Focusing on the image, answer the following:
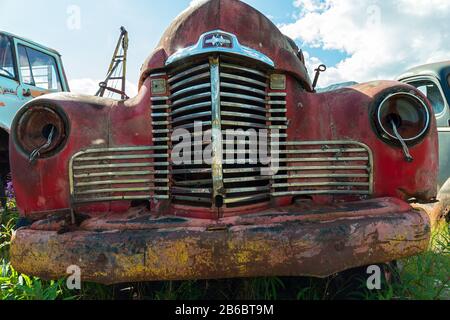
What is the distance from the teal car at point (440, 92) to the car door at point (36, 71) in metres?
5.62

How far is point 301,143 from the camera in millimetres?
2039

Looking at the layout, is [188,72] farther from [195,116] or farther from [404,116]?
[404,116]

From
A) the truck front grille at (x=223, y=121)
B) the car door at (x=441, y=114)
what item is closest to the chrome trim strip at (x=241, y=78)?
the truck front grille at (x=223, y=121)

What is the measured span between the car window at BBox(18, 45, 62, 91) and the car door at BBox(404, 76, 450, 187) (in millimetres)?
5714

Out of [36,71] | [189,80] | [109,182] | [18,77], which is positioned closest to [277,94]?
[189,80]

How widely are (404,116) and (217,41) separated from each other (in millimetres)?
1114

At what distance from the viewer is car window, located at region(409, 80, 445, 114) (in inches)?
197

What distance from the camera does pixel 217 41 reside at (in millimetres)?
1971

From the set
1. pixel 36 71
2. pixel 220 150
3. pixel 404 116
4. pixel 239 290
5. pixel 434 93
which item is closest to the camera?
pixel 220 150

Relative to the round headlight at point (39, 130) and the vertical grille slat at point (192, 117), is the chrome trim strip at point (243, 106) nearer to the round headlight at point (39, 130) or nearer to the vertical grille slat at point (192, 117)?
the vertical grille slat at point (192, 117)

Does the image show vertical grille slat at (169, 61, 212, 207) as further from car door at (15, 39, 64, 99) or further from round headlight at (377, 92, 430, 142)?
car door at (15, 39, 64, 99)
